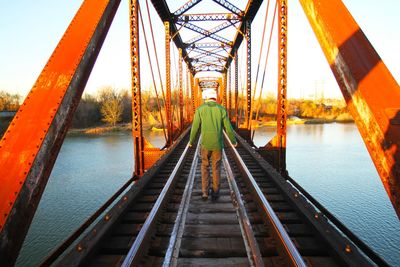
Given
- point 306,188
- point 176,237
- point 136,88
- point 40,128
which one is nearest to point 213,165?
point 176,237

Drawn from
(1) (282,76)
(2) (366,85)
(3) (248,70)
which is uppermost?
(3) (248,70)

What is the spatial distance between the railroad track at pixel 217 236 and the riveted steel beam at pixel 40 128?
612 mm

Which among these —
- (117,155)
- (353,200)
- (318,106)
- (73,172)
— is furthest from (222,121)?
(318,106)

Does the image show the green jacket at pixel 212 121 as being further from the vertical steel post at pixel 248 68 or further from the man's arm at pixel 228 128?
the vertical steel post at pixel 248 68

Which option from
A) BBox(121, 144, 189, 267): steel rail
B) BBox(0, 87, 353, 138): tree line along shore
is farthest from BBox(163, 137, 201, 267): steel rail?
BBox(0, 87, 353, 138): tree line along shore

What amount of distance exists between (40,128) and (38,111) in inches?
8.7

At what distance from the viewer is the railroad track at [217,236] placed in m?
2.51

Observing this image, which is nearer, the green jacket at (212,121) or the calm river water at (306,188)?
the green jacket at (212,121)

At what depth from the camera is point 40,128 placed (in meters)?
2.49

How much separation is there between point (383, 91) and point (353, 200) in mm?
12240

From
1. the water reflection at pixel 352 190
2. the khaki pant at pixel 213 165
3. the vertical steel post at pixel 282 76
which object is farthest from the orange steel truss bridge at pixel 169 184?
the water reflection at pixel 352 190

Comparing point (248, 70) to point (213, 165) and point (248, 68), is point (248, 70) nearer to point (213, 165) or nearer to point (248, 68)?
point (248, 68)

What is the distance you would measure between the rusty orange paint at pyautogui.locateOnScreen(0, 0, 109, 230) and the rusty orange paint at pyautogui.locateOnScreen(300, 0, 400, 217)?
9.83ft

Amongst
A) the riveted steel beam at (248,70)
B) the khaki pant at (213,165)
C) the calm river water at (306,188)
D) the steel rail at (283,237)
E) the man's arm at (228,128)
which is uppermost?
the riveted steel beam at (248,70)
